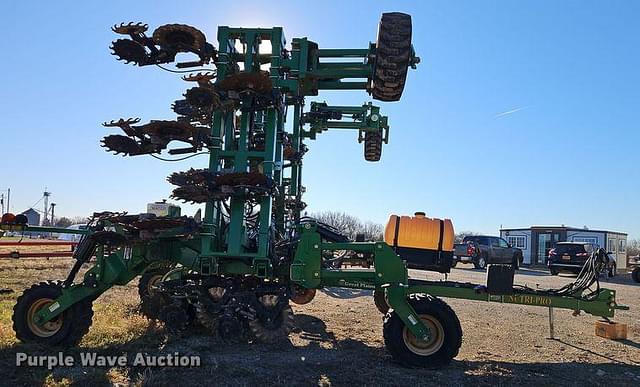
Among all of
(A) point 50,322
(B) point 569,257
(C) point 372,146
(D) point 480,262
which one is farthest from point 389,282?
(D) point 480,262

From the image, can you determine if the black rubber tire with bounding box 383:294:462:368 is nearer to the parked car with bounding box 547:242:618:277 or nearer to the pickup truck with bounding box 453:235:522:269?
the parked car with bounding box 547:242:618:277

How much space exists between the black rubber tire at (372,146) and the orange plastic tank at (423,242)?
6.79 metres

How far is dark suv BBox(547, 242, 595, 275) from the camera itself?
24578 millimetres

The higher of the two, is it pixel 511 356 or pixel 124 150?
pixel 124 150

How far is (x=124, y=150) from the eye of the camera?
26.3 feet

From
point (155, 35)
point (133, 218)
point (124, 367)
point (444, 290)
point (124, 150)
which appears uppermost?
point (155, 35)

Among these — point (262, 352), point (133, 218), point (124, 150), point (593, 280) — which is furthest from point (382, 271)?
point (124, 150)

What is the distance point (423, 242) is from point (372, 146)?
7.03 meters

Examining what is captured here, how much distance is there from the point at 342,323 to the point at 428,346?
328 cm

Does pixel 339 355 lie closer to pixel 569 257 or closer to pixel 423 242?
pixel 423 242

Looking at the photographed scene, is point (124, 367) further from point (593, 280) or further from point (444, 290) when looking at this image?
point (593, 280)

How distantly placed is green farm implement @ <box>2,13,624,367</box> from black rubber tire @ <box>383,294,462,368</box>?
0.05 feet

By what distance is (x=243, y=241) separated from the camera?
7926mm

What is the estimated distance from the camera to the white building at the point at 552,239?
106 feet
